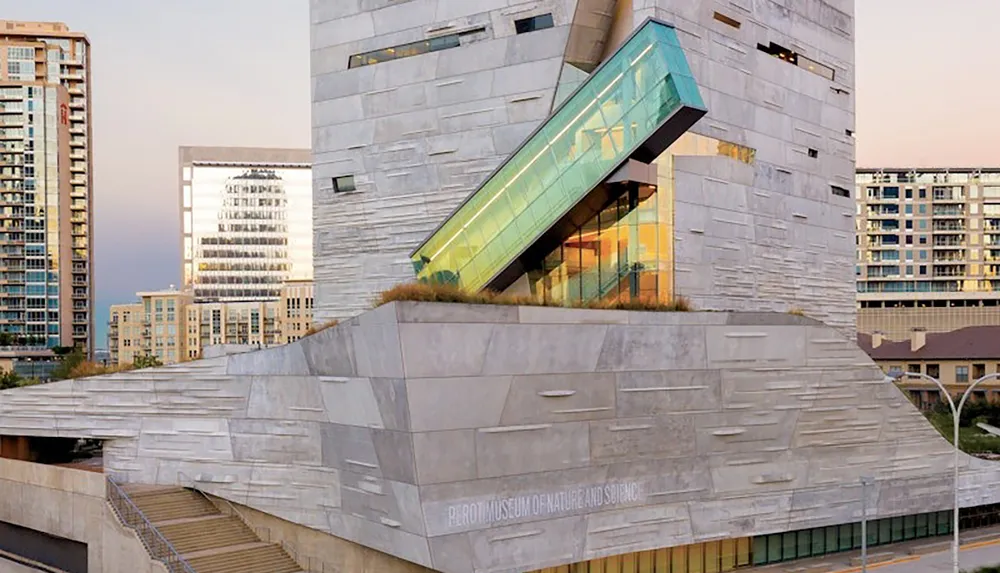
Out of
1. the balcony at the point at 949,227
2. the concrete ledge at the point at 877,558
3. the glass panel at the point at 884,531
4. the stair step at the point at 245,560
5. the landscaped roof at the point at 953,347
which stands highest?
the balcony at the point at 949,227

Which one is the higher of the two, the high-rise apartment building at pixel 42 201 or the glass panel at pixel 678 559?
the high-rise apartment building at pixel 42 201

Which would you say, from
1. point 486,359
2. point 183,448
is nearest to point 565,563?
point 486,359

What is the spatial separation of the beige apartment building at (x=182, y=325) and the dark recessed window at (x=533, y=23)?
380ft

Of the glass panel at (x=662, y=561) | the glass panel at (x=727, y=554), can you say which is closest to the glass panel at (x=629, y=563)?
the glass panel at (x=662, y=561)

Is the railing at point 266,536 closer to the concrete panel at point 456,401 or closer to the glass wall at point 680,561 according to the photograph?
the glass wall at point 680,561

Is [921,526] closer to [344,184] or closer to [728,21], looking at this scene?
[728,21]

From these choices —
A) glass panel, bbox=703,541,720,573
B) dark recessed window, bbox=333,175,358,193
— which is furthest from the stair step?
dark recessed window, bbox=333,175,358,193

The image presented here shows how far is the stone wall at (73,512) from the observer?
27391 millimetres

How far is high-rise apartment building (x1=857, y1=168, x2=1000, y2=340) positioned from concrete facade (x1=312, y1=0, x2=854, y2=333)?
82370 mm

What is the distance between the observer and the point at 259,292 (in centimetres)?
A: 16738

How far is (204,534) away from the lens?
27.3 m

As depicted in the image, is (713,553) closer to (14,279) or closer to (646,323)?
(646,323)

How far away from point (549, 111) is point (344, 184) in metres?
10.5

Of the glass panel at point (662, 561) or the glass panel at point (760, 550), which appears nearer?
the glass panel at point (662, 561)
